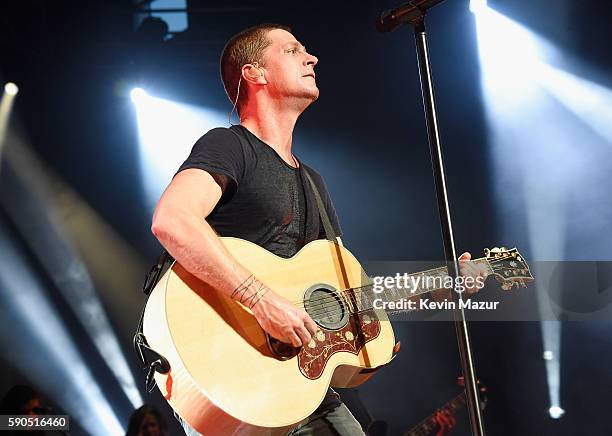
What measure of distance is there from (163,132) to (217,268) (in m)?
5.54

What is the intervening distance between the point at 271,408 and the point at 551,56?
18.9 feet

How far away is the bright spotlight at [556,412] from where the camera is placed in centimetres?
688

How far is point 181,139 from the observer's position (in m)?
7.46

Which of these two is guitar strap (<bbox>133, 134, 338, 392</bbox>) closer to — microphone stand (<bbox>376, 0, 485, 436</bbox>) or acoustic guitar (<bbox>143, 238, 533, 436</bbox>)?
acoustic guitar (<bbox>143, 238, 533, 436</bbox>)

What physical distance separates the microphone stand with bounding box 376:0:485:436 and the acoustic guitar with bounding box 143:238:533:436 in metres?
0.47

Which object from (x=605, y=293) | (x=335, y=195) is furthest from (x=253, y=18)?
(x=605, y=293)

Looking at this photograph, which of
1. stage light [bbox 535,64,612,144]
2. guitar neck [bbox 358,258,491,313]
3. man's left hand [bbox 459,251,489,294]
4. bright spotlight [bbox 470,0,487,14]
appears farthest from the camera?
bright spotlight [bbox 470,0,487,14]

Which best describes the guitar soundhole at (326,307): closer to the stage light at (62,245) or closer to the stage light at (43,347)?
the stage light at (62,245)

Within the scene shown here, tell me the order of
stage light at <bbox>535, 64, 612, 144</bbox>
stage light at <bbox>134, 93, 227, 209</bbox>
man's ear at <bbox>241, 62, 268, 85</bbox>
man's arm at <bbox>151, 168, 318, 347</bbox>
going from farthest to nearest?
stage light at <bbox>134, 93, 227, 209</bbox>
stage light at <bbox>535, 64, 612, 144</bbox>
man's ear at <bbox>241, 62, 268, 85</bbox>
man's arm at <bbox>151, 168, 318, 347</bbox>

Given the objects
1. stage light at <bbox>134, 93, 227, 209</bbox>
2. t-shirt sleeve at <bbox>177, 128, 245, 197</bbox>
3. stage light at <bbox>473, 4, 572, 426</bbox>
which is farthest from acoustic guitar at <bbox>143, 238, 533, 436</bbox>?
stage light at <bbox>134, 93, 227, 209</bbox>

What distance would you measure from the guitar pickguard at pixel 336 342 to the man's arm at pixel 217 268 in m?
0.08

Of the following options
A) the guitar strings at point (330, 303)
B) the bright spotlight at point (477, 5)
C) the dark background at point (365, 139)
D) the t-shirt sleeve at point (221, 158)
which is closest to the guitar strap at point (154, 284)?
the t-shirt sleeve at point (221, 158)

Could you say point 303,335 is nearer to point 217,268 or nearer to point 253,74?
point 217,268

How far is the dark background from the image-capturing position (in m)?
6.87
